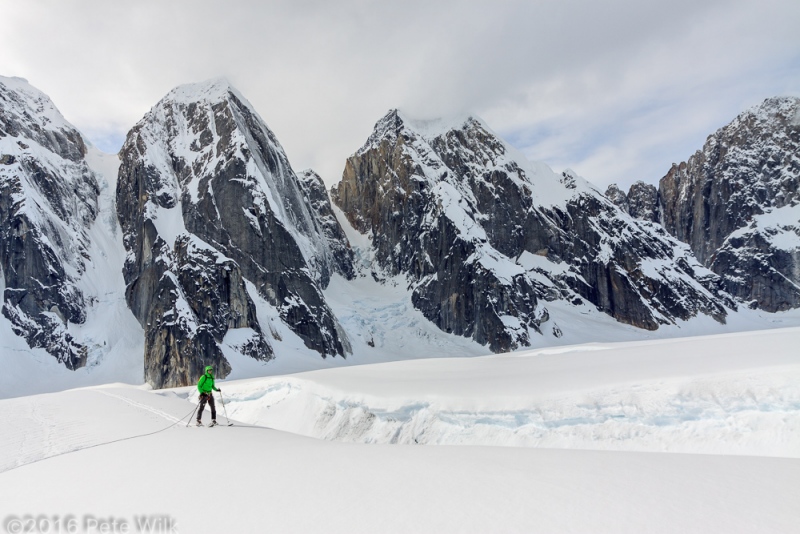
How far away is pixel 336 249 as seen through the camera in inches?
5128

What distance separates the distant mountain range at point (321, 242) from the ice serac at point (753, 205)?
2.10 ft

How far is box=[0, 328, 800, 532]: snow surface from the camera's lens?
16.9 ft

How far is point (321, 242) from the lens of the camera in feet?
399

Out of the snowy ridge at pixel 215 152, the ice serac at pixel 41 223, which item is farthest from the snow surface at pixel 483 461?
the snowy ridge at pixel 215 152

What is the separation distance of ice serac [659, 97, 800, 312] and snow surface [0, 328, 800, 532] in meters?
183

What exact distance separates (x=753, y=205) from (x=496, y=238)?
103243mm

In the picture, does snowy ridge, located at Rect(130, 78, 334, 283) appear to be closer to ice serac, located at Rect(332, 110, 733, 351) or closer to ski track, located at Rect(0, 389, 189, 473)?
ice serac, located at Rect(332, 110, 733, 351)

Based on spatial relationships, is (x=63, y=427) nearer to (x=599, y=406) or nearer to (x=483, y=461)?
(x=483, y=461)

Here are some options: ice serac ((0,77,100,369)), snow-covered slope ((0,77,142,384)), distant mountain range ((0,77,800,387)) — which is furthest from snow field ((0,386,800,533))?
ice serac ((0,77,100,369))

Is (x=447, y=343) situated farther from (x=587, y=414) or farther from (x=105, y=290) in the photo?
(x=587, y=414)

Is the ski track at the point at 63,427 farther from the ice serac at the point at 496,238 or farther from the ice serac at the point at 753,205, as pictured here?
the ice serac at the point at 753,205

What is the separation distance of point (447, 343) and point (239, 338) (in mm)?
45161

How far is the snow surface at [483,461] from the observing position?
5152 mm

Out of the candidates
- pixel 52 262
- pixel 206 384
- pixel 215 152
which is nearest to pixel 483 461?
pixel 206 384
